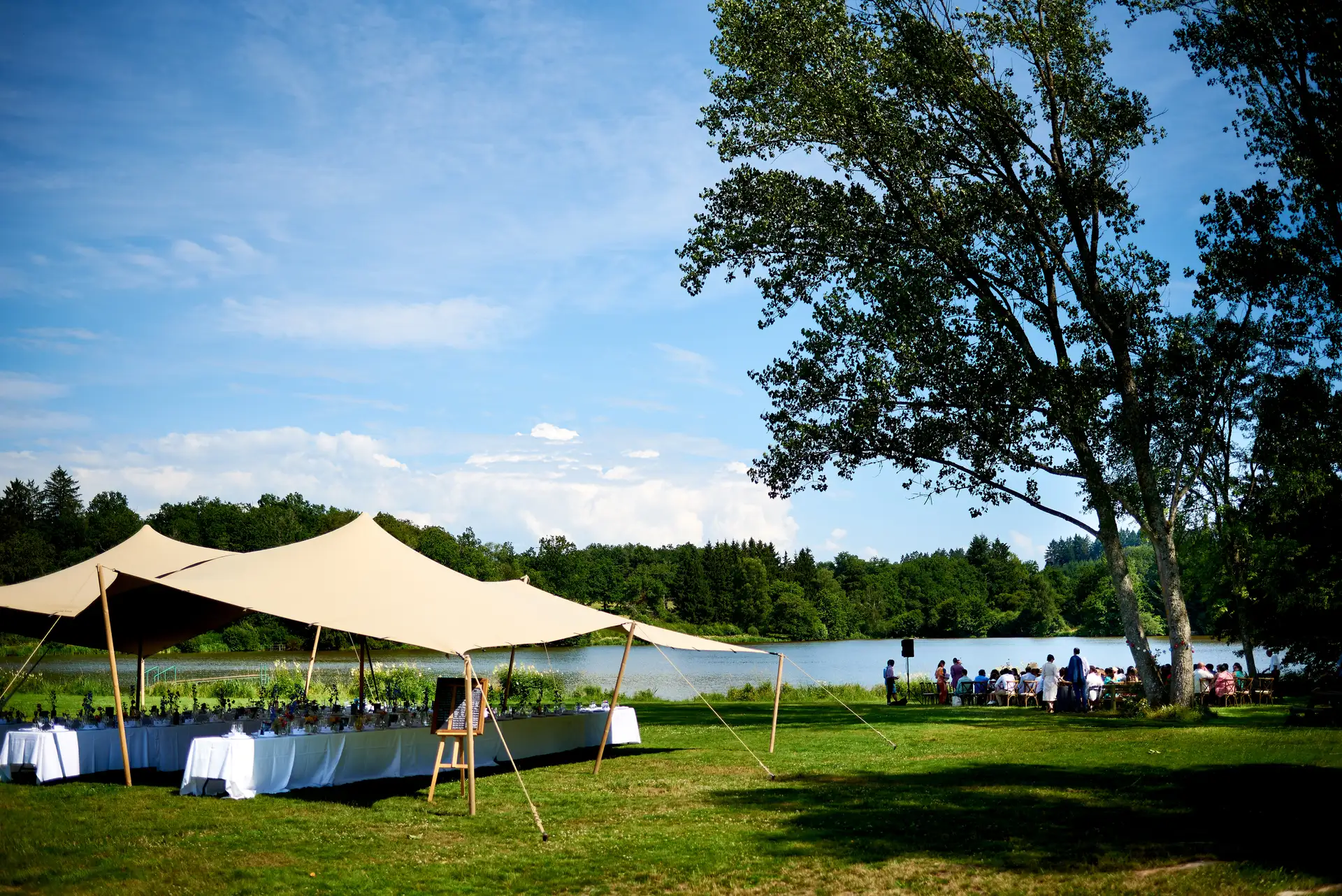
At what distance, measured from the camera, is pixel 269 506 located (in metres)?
96.9

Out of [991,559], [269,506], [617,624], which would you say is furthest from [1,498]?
[617,624]

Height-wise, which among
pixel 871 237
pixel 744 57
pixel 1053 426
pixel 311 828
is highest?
pixel 744 57

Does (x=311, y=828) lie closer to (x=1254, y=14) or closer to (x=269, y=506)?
(x=1254, y=14)

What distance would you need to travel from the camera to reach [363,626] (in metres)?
11.7

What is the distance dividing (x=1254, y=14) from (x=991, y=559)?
101936mm

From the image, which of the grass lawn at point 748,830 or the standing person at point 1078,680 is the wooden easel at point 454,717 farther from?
the standing person at point 1078,680

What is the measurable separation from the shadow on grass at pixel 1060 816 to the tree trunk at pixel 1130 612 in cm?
841

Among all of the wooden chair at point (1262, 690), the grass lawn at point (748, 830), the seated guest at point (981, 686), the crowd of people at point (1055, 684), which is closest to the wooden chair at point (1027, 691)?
the crowd of people at point (1055, 684)

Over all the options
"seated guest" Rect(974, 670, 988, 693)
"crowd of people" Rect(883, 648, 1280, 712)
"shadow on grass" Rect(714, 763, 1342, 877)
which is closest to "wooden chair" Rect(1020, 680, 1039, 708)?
"crowd of people" Rect(883, 648, 1280, 712)

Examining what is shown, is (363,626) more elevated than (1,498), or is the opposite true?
(1,498)

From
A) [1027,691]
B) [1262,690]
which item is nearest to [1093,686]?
[1027,691]

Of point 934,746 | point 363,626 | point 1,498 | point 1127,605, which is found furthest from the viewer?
point 1,498

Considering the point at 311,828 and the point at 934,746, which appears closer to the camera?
the point at 311,828

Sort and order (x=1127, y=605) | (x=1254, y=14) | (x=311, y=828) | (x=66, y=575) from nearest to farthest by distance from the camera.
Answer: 1. (x=311, y=828)
2. (x=66, y=575)
3. (x=1254, y=14)
4. (x=1127, y=605)
